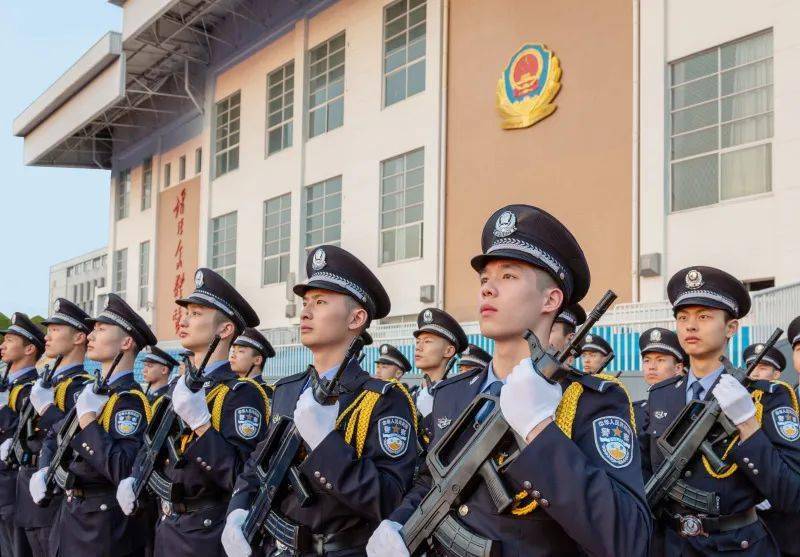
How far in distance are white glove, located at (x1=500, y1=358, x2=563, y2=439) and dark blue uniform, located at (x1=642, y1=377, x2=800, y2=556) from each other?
1831mm

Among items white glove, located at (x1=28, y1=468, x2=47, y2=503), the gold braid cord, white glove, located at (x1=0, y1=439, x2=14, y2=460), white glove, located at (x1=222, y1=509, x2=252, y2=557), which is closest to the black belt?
the gold braid cord

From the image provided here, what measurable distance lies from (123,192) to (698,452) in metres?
32.2

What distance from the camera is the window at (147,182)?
31.9 metres

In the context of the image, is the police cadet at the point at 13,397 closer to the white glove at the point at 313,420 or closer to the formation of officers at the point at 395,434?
the formation of officers at the point at 395,434

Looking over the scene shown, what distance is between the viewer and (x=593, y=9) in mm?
15469

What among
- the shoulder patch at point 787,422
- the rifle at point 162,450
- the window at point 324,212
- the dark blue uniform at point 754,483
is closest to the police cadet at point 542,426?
the dark blue uniform at point 754,483

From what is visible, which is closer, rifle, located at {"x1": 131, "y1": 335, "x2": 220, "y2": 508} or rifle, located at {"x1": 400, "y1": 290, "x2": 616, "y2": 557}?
rifle, located at {"x1": 400, "y1": 290, "x2": 616, "y2": 557}

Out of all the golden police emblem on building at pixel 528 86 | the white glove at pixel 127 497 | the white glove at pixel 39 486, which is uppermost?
the golden police emblem on building at pixel 528 86

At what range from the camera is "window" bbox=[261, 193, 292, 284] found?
23422mm

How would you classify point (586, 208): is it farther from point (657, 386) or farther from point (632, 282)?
point (657, 386)

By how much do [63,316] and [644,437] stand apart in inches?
162

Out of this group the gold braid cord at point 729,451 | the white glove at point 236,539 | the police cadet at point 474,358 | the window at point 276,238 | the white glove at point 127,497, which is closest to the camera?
the white glove at point 236,539

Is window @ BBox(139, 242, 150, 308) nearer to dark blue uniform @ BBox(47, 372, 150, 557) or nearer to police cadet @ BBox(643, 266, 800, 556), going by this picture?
dark blue uniform @ BBox(47, 372, 150, 557)

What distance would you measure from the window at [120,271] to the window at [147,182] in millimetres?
2189
